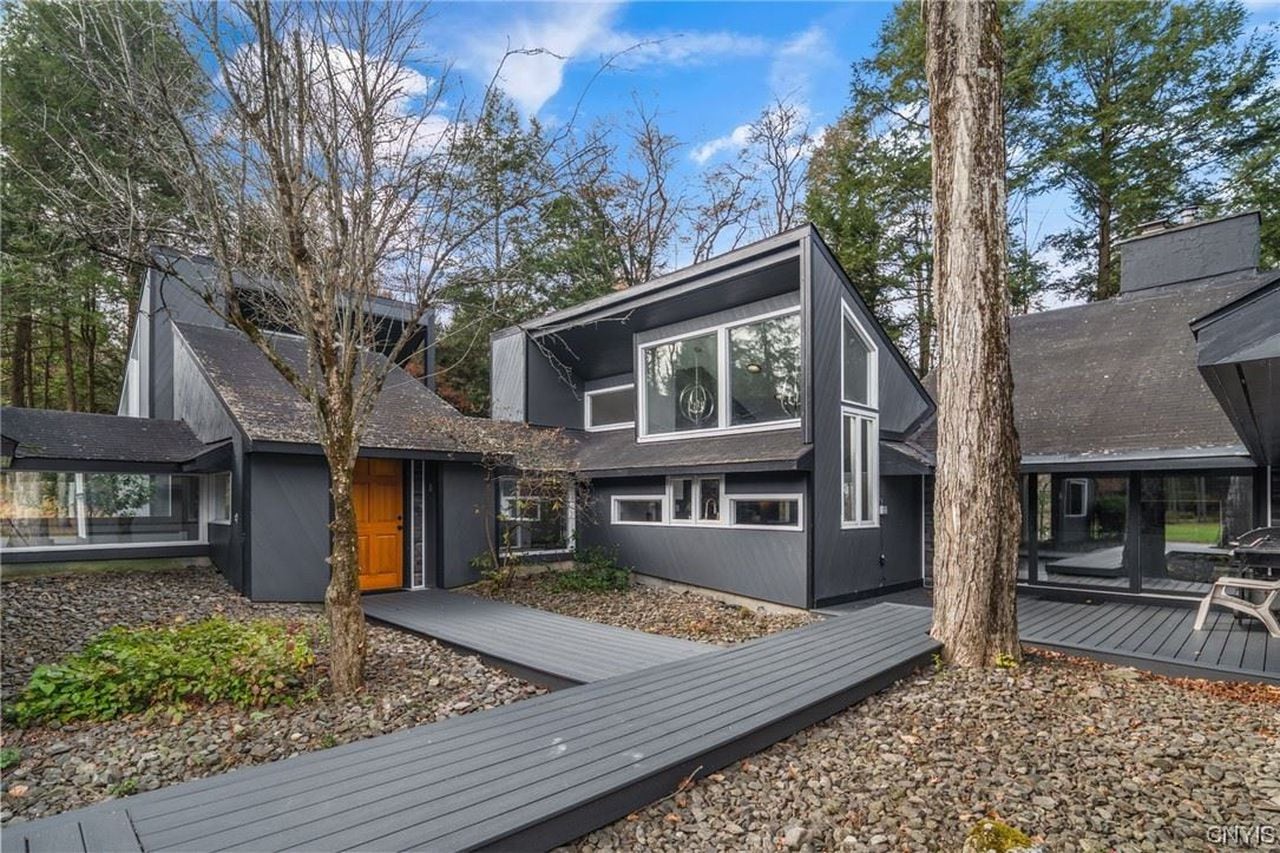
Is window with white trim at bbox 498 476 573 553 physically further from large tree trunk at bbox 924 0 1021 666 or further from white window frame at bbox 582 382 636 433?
large tree trunk at bbox 924 0 1021 666

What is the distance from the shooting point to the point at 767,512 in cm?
812

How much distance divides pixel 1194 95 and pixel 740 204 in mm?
10225

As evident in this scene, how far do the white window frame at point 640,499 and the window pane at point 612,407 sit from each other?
1736 mm

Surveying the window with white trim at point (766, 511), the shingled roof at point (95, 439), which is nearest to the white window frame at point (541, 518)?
the window with white trim at point (766, 511)

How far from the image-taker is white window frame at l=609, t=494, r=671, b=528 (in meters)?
9.49

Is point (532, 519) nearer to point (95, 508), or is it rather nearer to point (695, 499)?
point (695, 499)

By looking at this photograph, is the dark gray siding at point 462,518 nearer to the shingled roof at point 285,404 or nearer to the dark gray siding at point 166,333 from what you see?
the shingled roof at point 285,404

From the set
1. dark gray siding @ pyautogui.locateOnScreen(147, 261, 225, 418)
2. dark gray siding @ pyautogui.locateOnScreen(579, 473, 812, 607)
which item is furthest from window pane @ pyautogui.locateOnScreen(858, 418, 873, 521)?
dark gray siding @ pyautogui.locateOnScreen(147, 261, 225, 418)

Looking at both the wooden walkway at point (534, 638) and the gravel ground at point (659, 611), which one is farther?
the gravel ground at point (659, 611)

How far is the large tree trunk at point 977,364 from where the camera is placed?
482 cm

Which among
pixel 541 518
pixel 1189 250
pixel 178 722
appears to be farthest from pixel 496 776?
pixel 1189 250

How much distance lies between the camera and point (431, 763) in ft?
9.29

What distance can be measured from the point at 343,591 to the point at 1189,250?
12.5 m

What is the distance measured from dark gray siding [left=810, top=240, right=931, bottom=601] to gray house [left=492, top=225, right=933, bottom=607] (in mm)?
26
